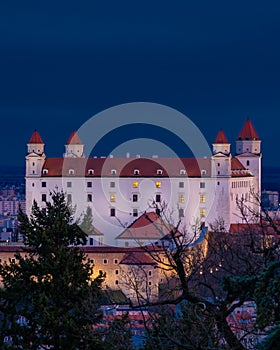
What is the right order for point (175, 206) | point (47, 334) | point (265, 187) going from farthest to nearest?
point (265, 187) → point (175, 206) → point (47, 334)

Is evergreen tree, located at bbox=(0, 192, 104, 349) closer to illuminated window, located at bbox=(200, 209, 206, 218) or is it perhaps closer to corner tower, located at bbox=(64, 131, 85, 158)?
illuminated window, located at bbox=(200, 209, 206, 218)

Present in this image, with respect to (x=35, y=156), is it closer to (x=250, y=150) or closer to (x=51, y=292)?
(x=250, y=150)

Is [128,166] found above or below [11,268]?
above

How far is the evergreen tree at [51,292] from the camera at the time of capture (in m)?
14.6

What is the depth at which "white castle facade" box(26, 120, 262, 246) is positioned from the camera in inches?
2822

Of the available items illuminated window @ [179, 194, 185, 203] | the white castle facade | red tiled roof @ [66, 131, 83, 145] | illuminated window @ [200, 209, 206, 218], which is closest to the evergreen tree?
the white castle facade

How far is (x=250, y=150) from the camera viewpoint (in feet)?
260

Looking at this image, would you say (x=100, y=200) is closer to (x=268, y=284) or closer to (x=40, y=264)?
(x=40, y=264)

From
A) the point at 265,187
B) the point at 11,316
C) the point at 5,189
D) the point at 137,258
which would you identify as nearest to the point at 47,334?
the point at 11,316

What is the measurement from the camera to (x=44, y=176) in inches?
2872

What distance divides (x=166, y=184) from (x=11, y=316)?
58393 mm

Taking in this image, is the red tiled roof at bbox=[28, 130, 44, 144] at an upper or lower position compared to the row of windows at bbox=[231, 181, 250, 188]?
upper

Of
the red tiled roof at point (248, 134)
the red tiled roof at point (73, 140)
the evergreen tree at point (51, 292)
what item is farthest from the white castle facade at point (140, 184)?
the evergreen tree at point (51, 292)

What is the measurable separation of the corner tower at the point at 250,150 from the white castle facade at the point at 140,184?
1.91 meters
